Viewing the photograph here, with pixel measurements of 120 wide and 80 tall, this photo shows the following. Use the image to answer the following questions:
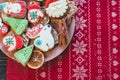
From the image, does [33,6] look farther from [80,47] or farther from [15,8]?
[80,47]

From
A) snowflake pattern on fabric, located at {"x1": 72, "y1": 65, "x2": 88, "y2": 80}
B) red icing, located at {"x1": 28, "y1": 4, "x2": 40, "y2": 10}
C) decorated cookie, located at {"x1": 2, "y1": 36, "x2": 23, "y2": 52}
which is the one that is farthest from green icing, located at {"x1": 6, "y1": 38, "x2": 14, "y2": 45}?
snowflake pattern on fabric, located at {"x1": 72, "y1": 65, "x2": 88, "y2": 80}

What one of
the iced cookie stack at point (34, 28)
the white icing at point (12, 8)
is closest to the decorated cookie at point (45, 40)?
the iced cookie stack at point (34, 28)

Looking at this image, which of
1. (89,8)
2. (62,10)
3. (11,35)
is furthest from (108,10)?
(11,35)

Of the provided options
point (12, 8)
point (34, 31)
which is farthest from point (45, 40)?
point (12, 8)

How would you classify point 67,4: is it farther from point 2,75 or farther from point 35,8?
point 2,75

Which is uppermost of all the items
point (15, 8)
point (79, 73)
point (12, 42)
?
point (15, 8)

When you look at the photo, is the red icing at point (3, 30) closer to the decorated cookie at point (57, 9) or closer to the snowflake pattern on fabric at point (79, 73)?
the decorated cookie at point (57, 9)
